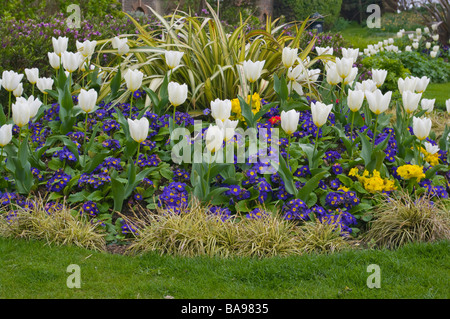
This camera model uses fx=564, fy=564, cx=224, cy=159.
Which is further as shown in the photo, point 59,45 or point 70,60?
point 59,45

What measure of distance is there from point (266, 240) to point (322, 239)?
1.40 ft

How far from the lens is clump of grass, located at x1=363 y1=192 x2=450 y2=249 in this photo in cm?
417

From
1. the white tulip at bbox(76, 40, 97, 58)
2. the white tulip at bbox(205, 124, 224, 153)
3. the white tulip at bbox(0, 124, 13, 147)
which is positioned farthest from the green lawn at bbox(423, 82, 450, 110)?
the white tulip at bbox(0, 124, 13, 147)

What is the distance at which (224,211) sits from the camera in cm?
439

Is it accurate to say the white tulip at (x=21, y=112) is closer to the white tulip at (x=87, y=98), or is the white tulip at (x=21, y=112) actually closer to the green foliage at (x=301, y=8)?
the white tulip at (x=87, y=98)

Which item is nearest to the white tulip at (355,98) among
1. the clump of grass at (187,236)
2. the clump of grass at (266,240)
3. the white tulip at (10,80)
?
the clump of grass at (266,240)

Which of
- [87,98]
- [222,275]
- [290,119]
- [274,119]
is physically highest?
[87,98]

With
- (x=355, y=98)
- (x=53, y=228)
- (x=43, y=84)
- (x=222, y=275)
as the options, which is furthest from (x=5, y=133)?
(x=355, y=98)

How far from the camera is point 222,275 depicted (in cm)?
364

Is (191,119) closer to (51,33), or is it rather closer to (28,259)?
(28,259)

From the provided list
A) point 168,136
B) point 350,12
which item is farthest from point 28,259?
point 350,12

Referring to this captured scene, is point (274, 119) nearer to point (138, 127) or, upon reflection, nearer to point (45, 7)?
point (138, 127)

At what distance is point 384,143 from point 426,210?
88 centimetres
